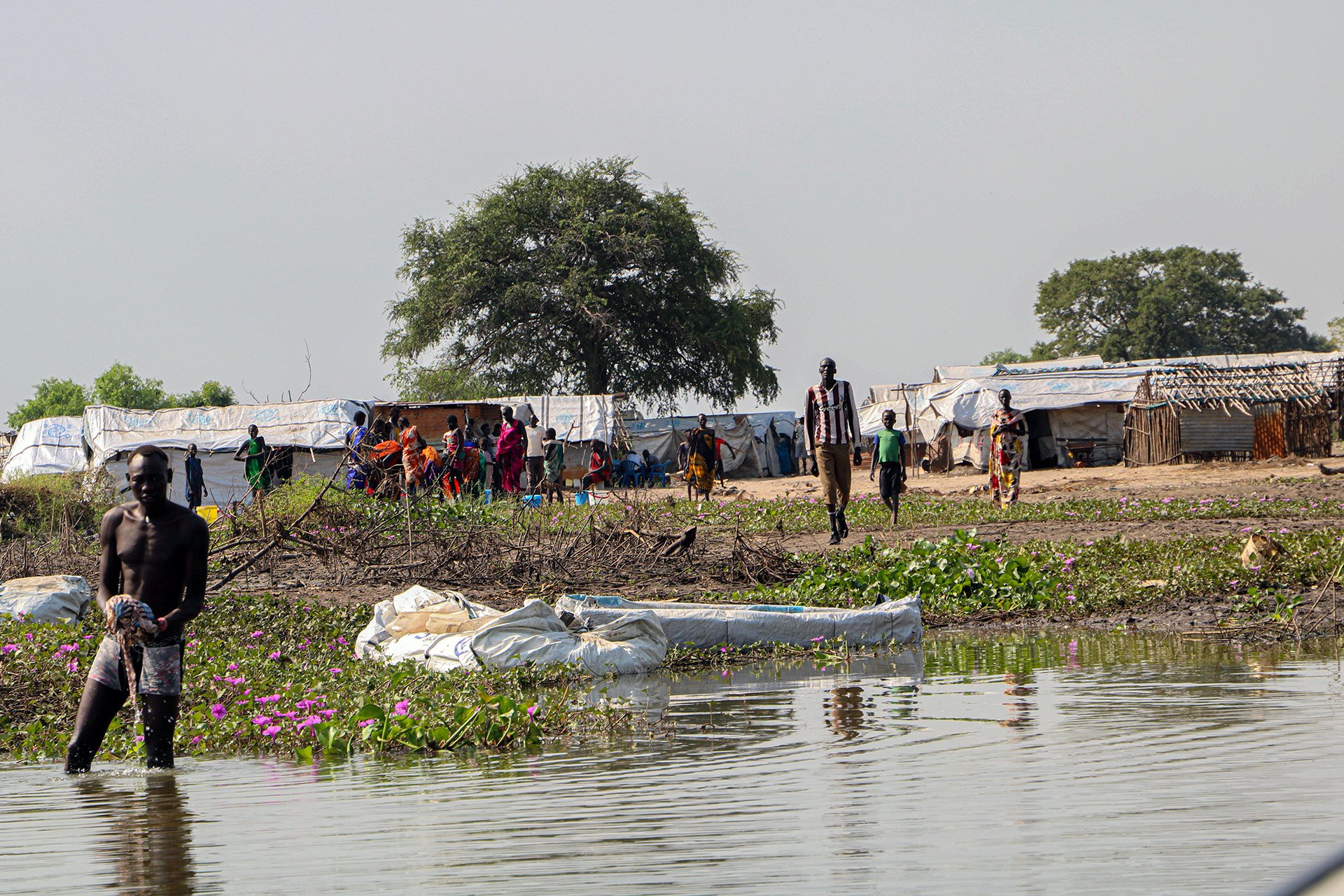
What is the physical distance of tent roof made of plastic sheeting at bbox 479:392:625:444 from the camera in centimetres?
3403

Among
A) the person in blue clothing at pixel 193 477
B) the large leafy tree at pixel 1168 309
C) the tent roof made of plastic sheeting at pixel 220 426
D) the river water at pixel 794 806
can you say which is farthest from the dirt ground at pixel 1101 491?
the large leafy tree at pixel 1168 309

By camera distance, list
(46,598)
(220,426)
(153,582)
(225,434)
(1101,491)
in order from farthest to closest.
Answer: (220,426) → (225,434) → (1101,491) → (46,598) → (153,582)

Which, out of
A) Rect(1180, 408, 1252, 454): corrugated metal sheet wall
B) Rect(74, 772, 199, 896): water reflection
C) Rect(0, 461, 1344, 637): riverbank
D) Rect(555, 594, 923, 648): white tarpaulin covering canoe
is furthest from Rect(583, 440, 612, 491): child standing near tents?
Rect(1180, 408, 1252, 454): corrugated metal sheet wall

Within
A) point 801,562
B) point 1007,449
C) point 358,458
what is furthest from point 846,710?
point 1007,449

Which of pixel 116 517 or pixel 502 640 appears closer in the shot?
pixel 116 517

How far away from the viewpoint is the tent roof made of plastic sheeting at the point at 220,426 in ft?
101

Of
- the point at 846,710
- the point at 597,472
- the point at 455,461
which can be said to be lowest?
the point at 846,710

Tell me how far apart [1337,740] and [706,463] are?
58.9 ft

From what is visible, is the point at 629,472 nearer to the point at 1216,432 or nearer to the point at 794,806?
the point at 1216,432

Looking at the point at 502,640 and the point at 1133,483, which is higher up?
the point at 1133,483

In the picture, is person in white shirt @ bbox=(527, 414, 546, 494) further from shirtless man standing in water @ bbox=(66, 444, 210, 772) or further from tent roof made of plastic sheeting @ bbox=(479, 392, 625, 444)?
shirtless man standing in water @ bbox=(66, 444, 210, 772)

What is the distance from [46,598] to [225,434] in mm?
21731

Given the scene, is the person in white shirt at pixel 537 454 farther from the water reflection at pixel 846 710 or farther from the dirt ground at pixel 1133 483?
the water reflection at pixel 846 710

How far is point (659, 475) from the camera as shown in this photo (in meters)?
36.7
